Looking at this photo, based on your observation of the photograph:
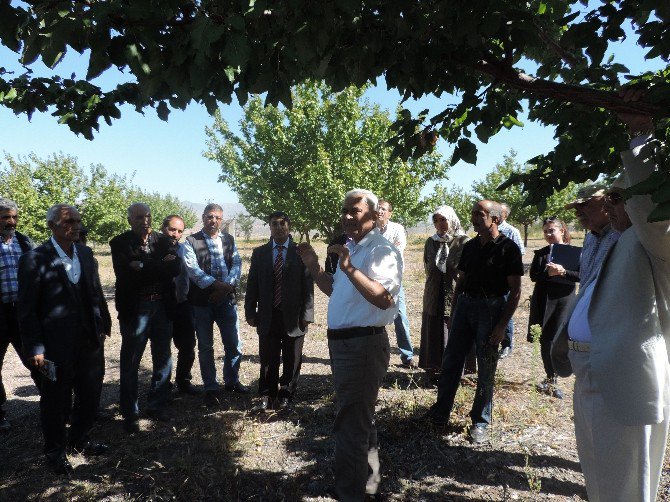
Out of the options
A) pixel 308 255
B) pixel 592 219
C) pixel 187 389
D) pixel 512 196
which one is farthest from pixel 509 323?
pixel 512 196

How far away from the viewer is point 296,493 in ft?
10.7

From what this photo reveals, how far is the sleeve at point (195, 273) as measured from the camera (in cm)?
504

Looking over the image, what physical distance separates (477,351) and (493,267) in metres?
0.77

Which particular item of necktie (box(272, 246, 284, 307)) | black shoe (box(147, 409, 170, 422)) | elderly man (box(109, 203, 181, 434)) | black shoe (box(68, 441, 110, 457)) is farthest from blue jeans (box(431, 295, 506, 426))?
black shoe (box(68, 441, 110, 457))

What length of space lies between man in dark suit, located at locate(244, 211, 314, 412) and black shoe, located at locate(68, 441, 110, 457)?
147 centimetres

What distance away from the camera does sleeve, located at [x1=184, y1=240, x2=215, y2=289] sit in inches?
198

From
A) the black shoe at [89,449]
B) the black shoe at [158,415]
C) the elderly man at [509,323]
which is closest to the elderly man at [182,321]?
the black shoe at [158,415]

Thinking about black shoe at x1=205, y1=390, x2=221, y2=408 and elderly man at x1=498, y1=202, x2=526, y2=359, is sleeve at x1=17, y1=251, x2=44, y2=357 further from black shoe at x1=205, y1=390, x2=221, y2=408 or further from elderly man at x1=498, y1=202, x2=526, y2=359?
elderly man at x1=498, y1=202, x2=526, y2=359

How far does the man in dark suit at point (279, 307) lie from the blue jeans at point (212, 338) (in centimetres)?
52

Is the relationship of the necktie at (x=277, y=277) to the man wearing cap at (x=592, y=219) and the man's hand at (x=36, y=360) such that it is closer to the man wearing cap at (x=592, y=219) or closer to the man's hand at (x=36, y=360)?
the man's hand at (x=36, y=360)

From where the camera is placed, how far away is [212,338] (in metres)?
5.21

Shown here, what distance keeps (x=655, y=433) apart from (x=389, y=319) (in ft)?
5.05

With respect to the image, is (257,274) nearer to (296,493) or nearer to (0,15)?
(296,493)

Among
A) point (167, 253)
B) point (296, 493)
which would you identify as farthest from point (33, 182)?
point (296, 493)
